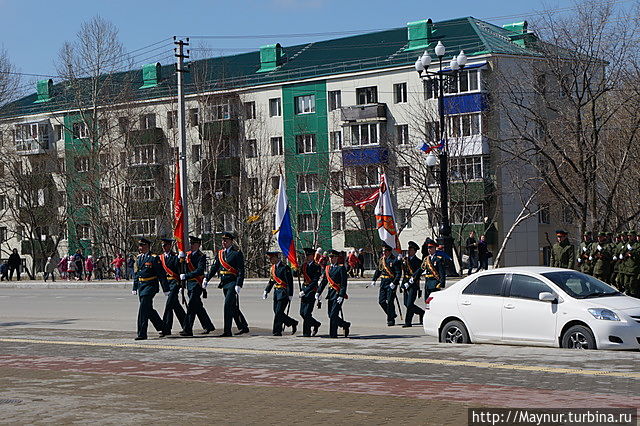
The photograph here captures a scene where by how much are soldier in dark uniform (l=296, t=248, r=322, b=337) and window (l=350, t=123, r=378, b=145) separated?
4569cm

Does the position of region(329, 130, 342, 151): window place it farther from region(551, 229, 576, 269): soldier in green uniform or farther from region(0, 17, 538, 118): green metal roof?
region(551, 229, 576, 269): soldier in green uniform

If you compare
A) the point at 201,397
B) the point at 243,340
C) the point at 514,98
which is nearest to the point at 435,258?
the point at 243,340

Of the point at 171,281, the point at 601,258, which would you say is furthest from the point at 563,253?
the point at 171,281

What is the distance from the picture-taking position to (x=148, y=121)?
68.6 m

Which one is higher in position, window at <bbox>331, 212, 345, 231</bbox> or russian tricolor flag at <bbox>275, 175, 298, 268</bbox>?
window at <bbox>331, 212, 345, 231</bbox>

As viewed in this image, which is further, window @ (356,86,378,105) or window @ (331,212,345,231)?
window @ (331,212,345,231)

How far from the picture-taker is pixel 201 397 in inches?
467

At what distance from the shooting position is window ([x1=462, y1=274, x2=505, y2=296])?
652 inches

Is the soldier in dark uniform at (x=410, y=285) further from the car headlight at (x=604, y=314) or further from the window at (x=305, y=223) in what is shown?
the window at (x=305, y=223)

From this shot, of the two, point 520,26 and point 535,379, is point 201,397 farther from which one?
point 520,26

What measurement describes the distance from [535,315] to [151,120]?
55.4m

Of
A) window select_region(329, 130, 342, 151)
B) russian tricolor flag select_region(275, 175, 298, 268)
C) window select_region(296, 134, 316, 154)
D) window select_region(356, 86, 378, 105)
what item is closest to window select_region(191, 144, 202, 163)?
window select_region(296, 134, 316, 154)

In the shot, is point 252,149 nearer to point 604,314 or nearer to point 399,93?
point 399,93

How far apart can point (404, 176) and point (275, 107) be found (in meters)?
16.5
